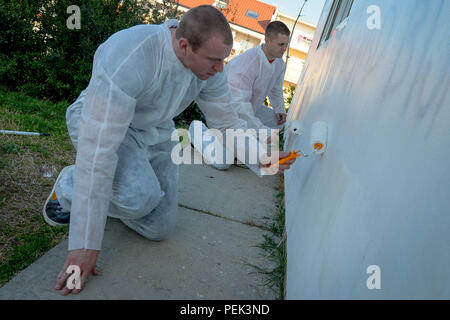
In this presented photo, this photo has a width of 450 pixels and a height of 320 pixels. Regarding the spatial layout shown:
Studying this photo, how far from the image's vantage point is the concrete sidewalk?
163cm

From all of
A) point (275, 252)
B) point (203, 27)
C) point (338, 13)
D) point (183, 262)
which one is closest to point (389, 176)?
point (203, 27)

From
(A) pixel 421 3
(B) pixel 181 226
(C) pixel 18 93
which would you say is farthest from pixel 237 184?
(C) pixel 18 93

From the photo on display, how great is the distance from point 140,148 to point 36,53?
11.7 ft

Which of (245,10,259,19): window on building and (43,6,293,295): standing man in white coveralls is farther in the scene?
(245,10,259,19): window on building

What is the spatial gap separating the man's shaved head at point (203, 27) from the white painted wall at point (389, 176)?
63cm

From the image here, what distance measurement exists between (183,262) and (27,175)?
1.40 metres

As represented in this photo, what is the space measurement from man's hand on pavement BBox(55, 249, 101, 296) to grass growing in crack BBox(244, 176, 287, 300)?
84 centimetres

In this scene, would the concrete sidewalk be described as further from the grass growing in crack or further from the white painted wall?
the white painted wall

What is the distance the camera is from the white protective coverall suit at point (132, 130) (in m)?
1.64

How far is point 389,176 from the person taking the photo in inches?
36.7

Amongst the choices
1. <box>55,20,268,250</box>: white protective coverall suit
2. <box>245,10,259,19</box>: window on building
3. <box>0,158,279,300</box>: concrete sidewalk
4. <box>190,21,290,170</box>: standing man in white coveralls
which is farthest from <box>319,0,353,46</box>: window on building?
<box>245,10,259,19</box>: window on building

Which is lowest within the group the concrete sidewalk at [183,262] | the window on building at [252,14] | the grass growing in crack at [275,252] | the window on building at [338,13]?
the concrete sidewalk at [183,262]

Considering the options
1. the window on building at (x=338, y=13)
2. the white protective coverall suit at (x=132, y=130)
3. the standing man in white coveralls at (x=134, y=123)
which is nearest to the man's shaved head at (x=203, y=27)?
the standing man in white coveralls at (x=134, y=123)

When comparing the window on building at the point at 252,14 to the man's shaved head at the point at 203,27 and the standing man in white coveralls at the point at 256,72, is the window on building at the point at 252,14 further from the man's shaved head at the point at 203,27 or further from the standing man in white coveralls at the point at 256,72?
the man's shaved head at the point at 203,27
